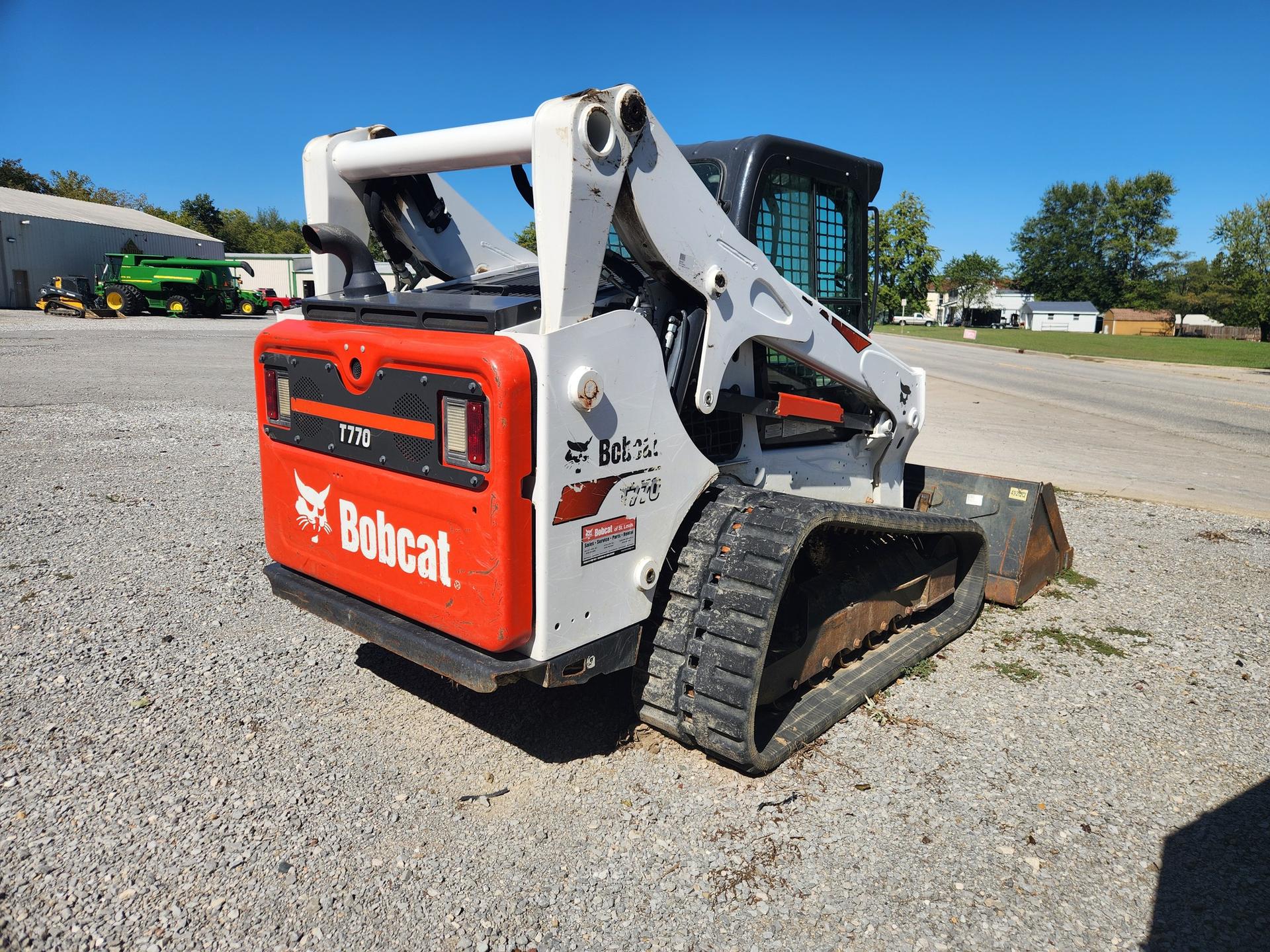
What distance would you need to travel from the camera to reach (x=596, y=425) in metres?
2.99

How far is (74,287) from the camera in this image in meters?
31.7

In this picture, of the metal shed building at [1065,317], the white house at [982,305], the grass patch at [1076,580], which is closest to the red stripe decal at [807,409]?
the grass patch at [1076,580]

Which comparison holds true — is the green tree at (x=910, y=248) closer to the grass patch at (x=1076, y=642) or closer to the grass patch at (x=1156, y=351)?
the grass patch at (x=1156, y=351)

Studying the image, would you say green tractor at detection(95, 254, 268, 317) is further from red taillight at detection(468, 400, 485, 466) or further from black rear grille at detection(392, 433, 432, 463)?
red taillight at detection(468, 400, 485, 466)

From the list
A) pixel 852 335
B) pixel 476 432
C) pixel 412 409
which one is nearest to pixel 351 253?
Answer: pixel 412 409

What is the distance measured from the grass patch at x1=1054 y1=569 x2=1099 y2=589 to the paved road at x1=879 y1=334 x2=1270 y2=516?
315 cm

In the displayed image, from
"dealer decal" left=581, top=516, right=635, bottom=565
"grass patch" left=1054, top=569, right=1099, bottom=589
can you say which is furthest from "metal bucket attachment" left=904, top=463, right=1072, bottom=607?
"dealer decal" left=581, top=516, right=635, bottom=565

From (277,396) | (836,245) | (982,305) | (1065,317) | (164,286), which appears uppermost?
(982,305)

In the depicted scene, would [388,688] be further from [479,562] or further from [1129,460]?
[1129,460]

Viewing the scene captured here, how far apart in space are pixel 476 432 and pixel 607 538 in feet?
2.05

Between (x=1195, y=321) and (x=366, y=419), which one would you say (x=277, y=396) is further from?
(x=1195, y=321)

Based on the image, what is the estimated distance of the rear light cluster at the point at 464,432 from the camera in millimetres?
2832

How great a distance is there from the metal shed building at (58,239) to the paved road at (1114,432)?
36.5m

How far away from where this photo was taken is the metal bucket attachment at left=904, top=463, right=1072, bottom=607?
5516 mm
